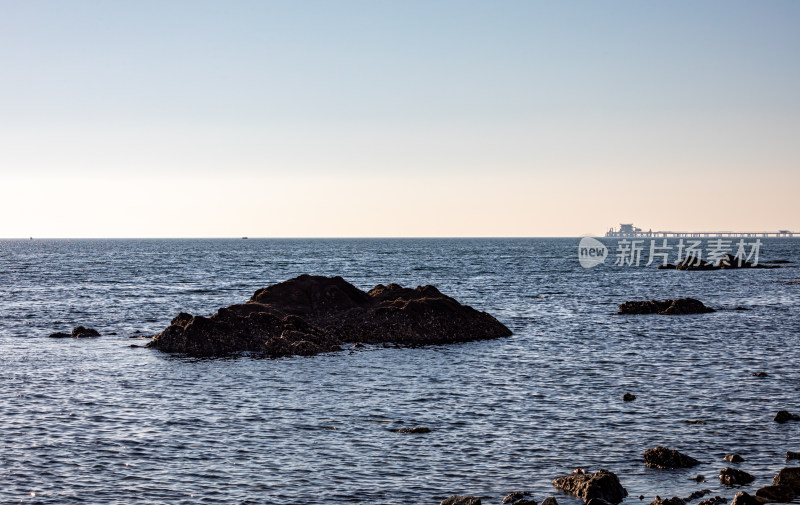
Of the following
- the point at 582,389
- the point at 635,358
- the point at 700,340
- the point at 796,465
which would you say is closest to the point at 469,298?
the point at 700,340

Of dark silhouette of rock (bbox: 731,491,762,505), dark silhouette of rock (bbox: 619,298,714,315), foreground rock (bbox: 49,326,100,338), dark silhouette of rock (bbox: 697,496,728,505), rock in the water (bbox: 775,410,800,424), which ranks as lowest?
foreground rock (bbox: 49,326,100,338)

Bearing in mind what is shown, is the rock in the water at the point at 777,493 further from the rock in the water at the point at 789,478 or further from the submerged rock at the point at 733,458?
the submerged rock at the point at 733,458

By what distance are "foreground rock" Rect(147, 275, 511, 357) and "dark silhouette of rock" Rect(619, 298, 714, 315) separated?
20.4 meters

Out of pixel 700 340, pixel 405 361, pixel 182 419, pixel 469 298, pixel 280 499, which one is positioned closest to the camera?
pixel 280 499

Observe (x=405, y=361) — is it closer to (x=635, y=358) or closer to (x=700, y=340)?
(x=635, y=358)

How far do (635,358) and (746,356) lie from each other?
20.1ft

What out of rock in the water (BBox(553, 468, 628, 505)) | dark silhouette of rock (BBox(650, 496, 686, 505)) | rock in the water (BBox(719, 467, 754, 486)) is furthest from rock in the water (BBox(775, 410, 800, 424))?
dark silhouette of rock (BBox(650, 496, 686, 505))

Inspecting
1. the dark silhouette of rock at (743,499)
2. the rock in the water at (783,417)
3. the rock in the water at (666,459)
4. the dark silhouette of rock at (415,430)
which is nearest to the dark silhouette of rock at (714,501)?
the dark silhouette of rock at (743,499)

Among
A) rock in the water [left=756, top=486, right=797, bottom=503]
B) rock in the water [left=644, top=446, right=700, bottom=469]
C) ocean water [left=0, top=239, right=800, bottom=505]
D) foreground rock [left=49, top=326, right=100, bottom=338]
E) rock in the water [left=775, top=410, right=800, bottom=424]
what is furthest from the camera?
foreground rock [left=49, top=326, right=100, bottom=338]

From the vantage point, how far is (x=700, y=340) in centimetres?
4562

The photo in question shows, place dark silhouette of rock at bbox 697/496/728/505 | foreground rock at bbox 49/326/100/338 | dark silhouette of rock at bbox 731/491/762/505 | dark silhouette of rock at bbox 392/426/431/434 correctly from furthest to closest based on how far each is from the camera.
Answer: foreground rock at bbox 49/326/100/338 < dark silhouette of rock at bbox 392/426/431/434 < dark silhouette of rock at bbox 697/496/728/505 < dark silhouette of rock at bbox 731/491/762/505

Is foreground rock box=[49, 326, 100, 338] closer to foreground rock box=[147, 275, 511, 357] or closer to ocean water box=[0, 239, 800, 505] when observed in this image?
ocean water box=[0, 239, 800, 505]

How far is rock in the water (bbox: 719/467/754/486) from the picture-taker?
18172 mm

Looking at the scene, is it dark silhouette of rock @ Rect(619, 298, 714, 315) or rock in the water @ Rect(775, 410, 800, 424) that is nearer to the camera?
rock in the water @ Rect(775, 410, 800, 424)
